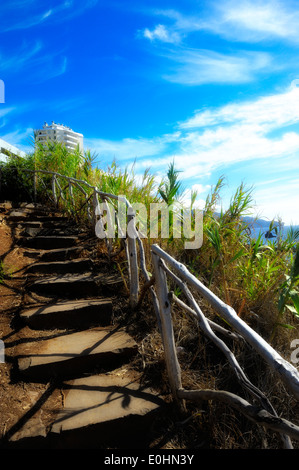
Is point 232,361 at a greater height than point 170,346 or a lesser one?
greater

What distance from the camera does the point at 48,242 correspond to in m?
4.36

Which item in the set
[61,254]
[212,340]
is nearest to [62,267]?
[61,254]

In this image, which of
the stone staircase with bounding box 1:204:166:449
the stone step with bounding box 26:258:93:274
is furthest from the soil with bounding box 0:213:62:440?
the stone step with bounding box 26:258:93:274

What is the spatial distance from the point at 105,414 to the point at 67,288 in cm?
160

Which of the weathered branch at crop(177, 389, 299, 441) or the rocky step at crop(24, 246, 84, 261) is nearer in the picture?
the weathered branch at crop(177, 389, 299, 441)

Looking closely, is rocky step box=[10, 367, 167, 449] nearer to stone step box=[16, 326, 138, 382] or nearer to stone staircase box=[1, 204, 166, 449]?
stone staircase box=[1, 204, 166, 449]

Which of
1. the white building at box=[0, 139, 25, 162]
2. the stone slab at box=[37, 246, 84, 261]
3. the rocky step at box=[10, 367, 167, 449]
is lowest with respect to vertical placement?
the rocky step at box=[10, 367, 167, 449]

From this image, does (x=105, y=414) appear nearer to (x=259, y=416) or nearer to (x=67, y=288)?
(x=259, y=416)

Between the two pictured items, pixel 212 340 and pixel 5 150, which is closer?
pixel 212 340

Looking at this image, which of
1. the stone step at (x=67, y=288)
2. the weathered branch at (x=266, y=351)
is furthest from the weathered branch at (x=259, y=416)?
the stone step at (x=67, y=288)

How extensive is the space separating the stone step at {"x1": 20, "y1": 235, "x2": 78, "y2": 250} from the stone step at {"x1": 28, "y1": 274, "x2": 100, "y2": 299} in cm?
130

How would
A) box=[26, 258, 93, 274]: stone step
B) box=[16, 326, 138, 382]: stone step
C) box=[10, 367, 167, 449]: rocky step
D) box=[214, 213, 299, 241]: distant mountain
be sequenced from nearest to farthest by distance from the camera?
box=[10, 367, 167, 449]: rocky step → box=[16, 326, 138, 382]: stone step → box=[26, 258, 93, 274]: stone step → box=[214, 213, 299, 241]: distant mountain

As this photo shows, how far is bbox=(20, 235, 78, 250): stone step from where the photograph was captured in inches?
171

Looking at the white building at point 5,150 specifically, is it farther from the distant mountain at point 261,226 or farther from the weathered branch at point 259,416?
the weathered branch at point 259,416
